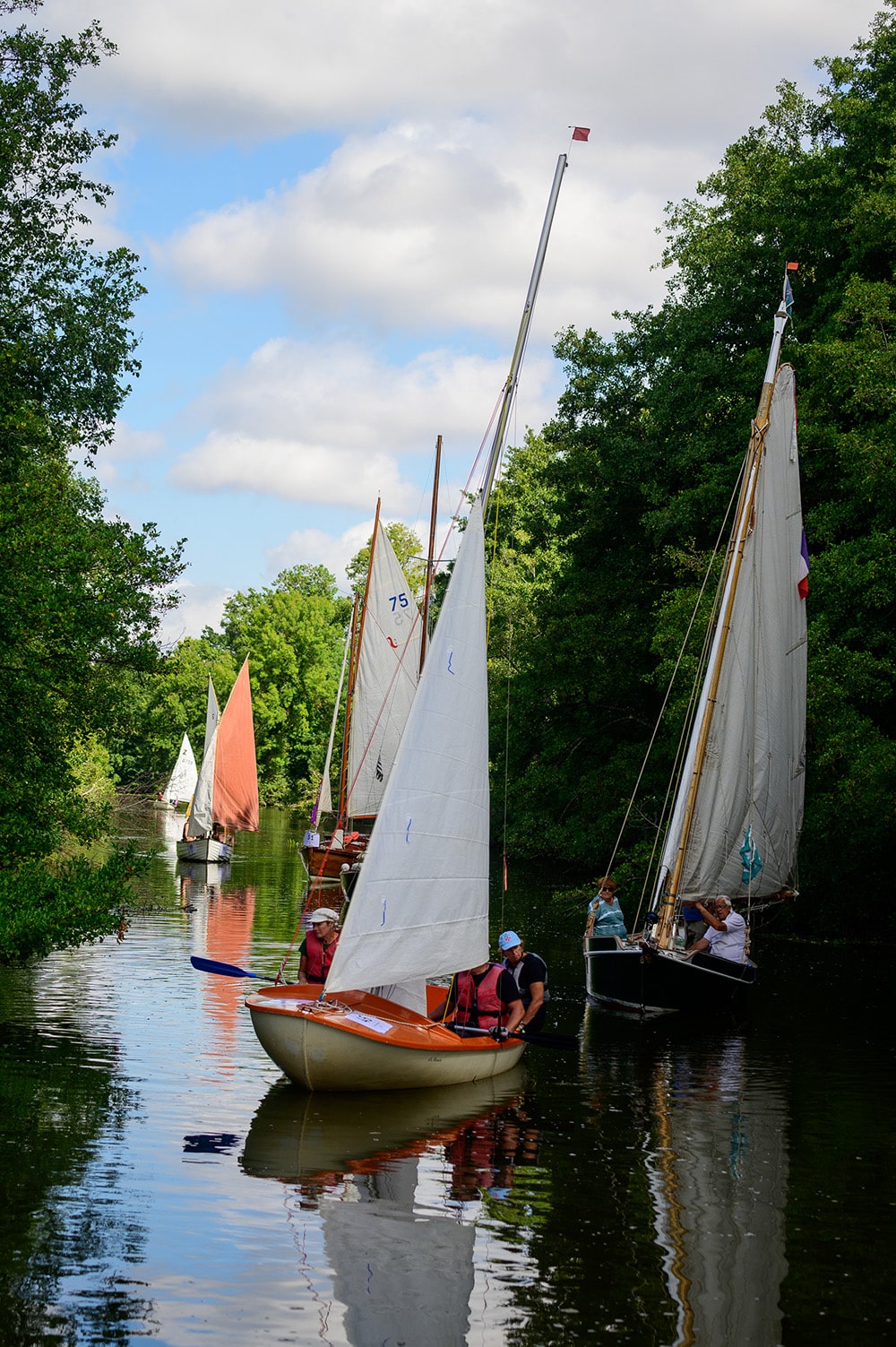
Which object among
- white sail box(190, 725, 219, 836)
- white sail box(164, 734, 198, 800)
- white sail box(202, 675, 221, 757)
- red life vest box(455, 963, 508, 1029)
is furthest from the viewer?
white sail box(164, 734, 198, 800)

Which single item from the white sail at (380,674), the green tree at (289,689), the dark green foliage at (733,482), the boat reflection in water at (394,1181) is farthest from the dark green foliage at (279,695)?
the boat reflection in water at (394,1181)

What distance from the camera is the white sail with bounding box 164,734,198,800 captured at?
88000mm

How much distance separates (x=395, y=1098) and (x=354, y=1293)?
6104 mm

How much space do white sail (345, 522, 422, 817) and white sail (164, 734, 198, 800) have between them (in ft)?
153

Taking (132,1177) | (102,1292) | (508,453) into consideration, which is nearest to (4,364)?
(132,1177)

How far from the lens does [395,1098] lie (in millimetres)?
15312

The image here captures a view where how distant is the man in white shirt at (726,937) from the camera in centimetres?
2216

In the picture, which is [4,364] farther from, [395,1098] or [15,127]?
[395,1098]

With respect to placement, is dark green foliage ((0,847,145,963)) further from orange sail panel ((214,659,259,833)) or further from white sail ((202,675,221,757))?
white sail ((202,675,221,757))

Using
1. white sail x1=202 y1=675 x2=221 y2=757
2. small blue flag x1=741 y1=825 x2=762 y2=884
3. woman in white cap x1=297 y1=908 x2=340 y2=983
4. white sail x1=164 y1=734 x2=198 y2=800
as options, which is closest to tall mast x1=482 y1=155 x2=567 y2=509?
woman in white cap x1=297 y1=908 x2=340 y2=983

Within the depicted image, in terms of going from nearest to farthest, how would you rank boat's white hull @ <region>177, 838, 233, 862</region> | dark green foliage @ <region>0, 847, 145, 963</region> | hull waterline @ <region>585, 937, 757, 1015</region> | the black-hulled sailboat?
dark green foliage @ <region>0, 847, 145, 963</region> → hull waterline @ <region>585, 937, 757, 1015</region> → the black-hulled sailboat → boat's white hull @ <region>177, 838, 233, 862</region>

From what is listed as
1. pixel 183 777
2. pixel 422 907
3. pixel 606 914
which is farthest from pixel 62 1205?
pixel 183 777

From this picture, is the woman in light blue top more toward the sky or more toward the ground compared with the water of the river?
more toward the sky

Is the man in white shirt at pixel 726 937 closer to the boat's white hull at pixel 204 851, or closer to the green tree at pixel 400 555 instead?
the boat's white hull at pixel 204 851
